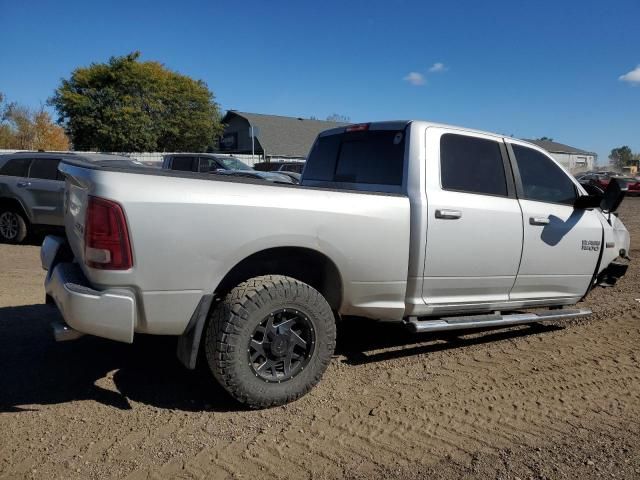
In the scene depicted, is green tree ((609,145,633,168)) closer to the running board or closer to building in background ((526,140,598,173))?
building in background ((526,140,598,173))

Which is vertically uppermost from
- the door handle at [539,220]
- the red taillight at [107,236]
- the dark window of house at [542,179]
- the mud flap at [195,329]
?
the dark window of house at [542,179]

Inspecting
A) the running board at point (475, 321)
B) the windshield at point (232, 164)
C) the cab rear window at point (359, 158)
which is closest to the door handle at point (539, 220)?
the running board at point (475, 321)

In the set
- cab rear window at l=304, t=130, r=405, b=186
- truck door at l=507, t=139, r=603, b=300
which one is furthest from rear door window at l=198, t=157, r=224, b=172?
truck door at l=507, t=139, r=603, b=300

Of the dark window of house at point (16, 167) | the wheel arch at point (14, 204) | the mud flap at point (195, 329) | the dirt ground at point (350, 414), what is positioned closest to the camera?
the dirt ground at point (350, 414)

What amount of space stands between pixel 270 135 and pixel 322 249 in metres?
39.8

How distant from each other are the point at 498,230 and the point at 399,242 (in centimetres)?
100

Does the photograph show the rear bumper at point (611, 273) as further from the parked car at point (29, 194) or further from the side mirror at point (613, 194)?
the parked car at point (29, 194)

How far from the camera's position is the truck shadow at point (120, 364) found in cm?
357

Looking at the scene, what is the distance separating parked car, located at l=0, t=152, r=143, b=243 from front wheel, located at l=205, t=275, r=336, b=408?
737cm

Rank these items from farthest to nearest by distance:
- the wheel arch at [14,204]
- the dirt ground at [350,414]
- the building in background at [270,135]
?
the building in background at [270,135] < the wheel arch at [14,204] < the dirt ground at [350,414]

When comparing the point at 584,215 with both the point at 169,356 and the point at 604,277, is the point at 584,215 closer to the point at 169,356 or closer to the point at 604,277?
the point at 604,277

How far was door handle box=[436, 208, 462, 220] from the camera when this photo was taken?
3949mm

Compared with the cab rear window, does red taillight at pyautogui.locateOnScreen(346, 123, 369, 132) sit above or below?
above

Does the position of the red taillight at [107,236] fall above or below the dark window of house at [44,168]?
below
